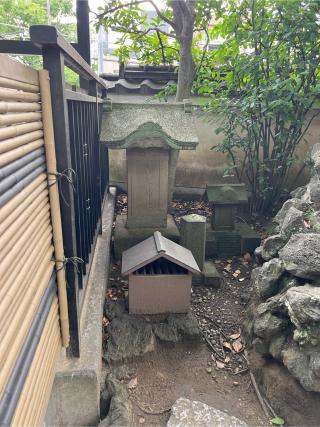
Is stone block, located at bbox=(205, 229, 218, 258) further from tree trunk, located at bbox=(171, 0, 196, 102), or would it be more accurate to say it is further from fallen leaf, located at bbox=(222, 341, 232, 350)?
tree trunk, located at bbox=(171, 0, 196, 102)

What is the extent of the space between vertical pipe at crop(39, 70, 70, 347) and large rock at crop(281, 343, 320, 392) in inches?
75.3

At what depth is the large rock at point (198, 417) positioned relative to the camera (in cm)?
265

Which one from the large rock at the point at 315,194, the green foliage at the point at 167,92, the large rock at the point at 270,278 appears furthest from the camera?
the green foliage at the point at 167,92

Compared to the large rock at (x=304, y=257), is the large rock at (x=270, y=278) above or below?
below

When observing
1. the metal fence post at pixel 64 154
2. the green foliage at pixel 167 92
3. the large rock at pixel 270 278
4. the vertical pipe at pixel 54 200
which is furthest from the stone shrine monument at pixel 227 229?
the vertical pipe at pixel 54 200

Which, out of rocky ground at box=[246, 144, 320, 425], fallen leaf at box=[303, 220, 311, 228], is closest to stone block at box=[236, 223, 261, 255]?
rocky ground at box=[246, 144, 320, 425]

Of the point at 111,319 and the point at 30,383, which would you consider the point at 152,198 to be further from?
the point at 30,383

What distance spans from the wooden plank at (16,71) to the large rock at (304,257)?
274 centimetres

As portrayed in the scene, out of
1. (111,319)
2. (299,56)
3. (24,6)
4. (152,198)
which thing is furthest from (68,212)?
(24,6)

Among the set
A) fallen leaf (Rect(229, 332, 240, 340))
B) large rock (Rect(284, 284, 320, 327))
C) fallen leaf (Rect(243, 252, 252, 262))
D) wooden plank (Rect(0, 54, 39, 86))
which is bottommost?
fallen leaf (Rect(229, 332, 240, 340))

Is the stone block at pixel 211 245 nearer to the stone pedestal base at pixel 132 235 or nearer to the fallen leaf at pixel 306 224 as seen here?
the stone pedestal base at pixel 132 235

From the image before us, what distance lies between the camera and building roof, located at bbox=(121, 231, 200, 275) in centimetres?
363

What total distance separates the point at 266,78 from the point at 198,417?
519cm

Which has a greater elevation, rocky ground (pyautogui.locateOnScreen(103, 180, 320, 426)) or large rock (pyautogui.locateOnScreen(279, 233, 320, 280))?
large rock (pyautogui.locateOnScreen(279, 233, 320, 280))
